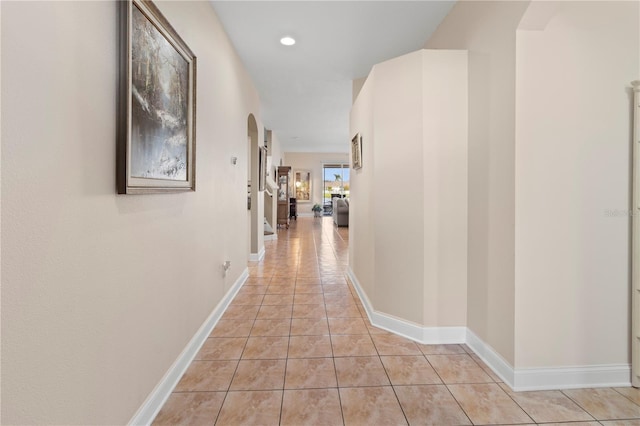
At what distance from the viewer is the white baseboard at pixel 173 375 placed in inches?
62.1

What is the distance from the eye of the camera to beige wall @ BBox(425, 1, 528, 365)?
1913 millimetres

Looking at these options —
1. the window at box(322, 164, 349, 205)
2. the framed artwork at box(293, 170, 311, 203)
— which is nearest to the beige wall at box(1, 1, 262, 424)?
the framed artwork at box(293, 170, 311, 203)

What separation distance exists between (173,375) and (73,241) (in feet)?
3.91

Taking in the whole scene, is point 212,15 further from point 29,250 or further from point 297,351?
point 297,351

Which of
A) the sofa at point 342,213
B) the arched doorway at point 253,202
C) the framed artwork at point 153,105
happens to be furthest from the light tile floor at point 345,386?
the sofa at point 342,213

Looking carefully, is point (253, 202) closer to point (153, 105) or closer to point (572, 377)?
point (153, 105)

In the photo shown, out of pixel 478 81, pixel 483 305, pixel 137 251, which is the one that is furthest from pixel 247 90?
pixel 483 305

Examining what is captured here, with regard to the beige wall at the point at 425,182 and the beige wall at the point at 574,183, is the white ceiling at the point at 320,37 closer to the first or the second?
the beige wall at the point at 425,182

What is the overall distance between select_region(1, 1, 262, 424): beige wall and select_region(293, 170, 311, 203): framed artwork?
40.2 ft

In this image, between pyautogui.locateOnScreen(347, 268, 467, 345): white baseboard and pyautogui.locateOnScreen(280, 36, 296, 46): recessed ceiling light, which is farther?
pyautogui.locateOnScreen(280, 36, 296, 46): recessed ceiling light

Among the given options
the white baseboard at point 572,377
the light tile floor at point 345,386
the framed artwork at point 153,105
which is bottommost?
the light tile floor at point 345,386

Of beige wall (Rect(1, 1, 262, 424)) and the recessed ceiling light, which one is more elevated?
the recessed ceiling light

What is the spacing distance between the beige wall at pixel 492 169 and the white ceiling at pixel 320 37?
0.73 meters

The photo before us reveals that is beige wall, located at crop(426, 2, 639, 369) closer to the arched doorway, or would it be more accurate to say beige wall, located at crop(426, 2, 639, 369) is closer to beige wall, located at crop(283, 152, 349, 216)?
the arched doorway
